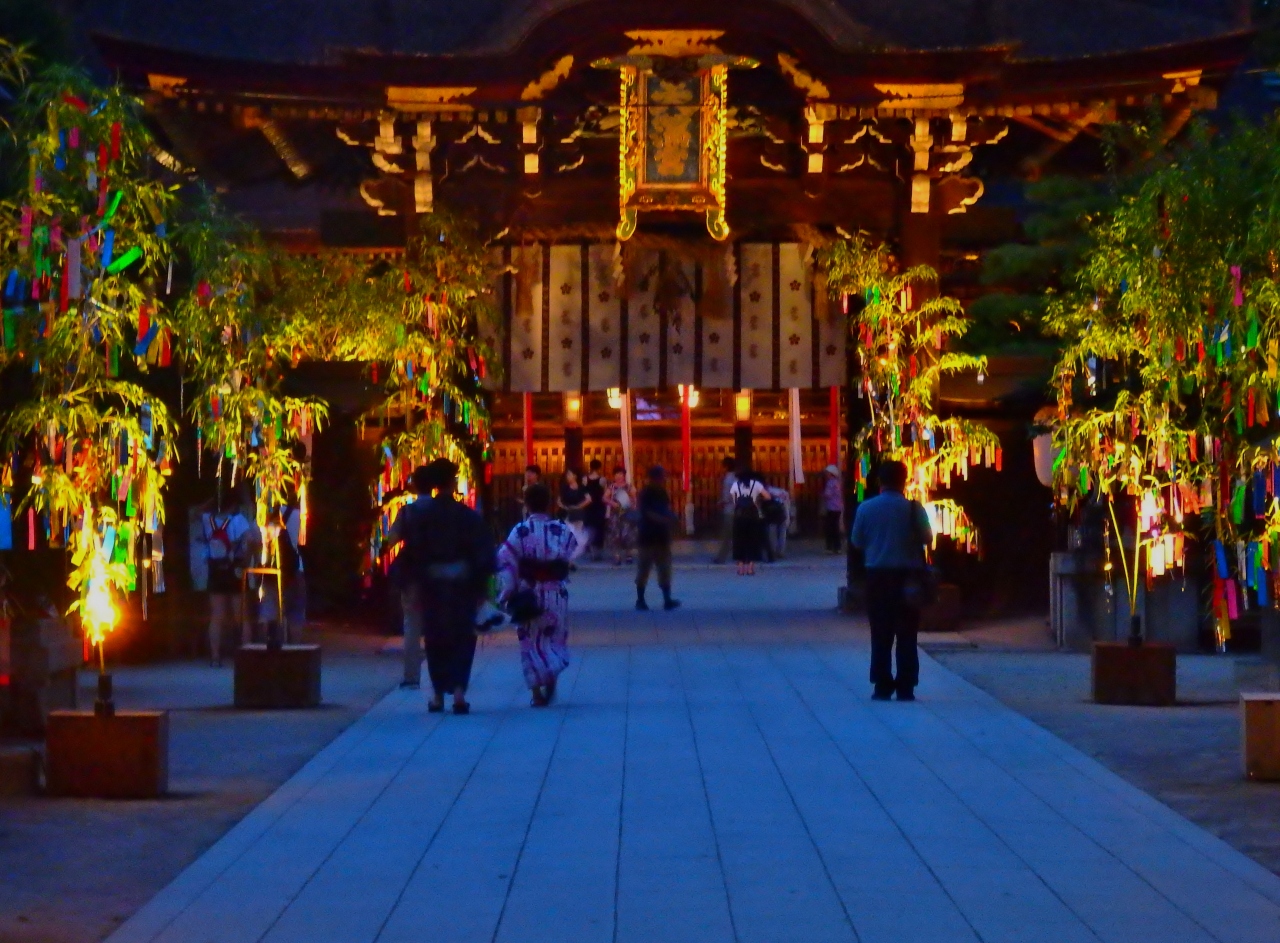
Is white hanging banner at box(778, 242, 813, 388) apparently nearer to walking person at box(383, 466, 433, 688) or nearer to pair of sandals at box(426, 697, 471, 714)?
walking person at box(383, 466, 433, 688)

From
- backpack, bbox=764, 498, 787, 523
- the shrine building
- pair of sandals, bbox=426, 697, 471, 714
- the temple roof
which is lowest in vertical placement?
pair of sandals, bbox=426, 697, 471, 714

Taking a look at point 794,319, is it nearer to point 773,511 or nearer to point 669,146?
point 669,146

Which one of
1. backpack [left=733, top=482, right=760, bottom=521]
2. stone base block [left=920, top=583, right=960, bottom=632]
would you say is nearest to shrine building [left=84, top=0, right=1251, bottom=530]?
stone base block [left=920, top=583, right=960, bottom=632]

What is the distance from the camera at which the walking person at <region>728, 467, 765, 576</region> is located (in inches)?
1094

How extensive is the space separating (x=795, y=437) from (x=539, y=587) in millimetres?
20339

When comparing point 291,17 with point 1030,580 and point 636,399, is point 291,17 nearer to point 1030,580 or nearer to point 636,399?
point 636,399

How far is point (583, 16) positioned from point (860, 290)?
3.97 meters

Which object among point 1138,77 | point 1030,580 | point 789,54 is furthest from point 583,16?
point 1030,580

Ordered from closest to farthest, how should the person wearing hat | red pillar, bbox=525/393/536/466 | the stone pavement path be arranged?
the stone pavement path, red pillar, bbox=525/393/536/466, the person wearing hat

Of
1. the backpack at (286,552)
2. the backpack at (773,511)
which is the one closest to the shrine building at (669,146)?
the backpack at (286,552)

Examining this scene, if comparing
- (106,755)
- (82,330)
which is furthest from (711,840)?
(82,330)

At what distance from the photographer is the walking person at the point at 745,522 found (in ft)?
91.1

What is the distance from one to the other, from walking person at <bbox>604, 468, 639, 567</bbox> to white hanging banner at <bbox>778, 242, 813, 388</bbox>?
416 inches

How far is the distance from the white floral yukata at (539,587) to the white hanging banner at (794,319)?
310 inches
